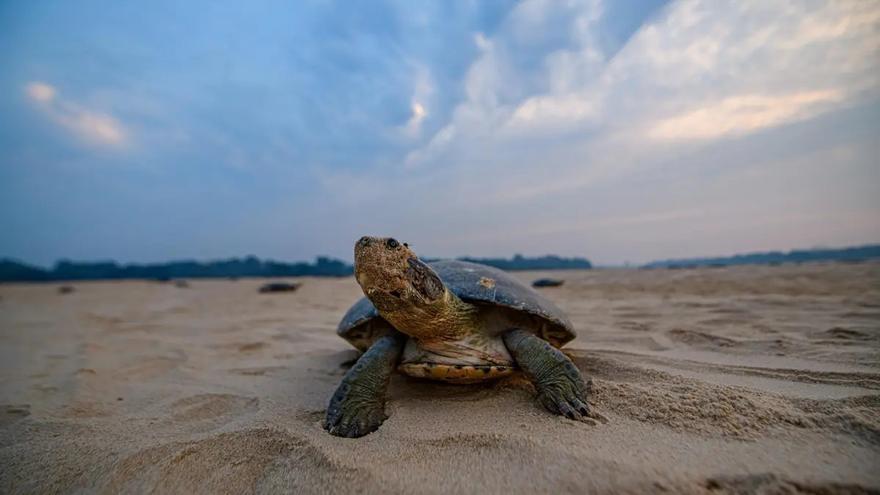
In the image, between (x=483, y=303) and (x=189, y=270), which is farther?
(x=189, y=270)

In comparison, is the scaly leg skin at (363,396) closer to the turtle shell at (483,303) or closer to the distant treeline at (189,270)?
the turtle shell at (483,303)

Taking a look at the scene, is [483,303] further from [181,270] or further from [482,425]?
[181,270]

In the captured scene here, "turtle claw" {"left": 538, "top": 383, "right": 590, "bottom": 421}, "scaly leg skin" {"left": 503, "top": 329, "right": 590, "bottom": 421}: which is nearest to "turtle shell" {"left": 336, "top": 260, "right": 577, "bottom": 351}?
"scaly leg skin" {"left": 503, "top": 329, "right": 590, "bottom": 421}

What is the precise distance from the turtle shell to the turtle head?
54 cm

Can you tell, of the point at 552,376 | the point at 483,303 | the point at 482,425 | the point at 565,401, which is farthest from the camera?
the point at 483,303

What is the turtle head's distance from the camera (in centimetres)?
197

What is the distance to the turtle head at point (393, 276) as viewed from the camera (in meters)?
1.97

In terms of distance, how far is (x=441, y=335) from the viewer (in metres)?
2.40

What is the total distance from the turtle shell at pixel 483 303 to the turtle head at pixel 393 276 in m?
0.54

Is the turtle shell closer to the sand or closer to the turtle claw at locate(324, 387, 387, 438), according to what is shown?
the sand

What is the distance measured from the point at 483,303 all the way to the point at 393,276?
926 millimetres

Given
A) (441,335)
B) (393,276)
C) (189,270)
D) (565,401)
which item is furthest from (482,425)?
(189,270)

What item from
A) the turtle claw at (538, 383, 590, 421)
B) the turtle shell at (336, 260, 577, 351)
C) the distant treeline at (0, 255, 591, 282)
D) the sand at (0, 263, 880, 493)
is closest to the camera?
the sand at (0, 263, 880, 493)

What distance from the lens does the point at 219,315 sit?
743 cm
